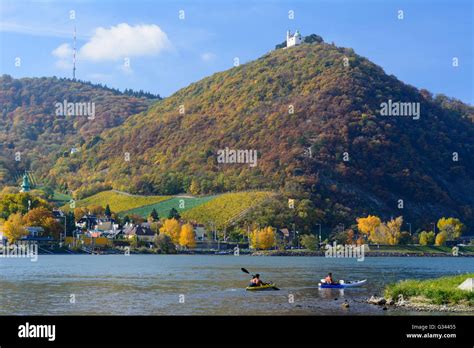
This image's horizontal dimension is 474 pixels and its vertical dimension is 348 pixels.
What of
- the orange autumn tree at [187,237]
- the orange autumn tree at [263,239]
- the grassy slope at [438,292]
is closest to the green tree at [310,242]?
the orange autumn tree at [263,239]

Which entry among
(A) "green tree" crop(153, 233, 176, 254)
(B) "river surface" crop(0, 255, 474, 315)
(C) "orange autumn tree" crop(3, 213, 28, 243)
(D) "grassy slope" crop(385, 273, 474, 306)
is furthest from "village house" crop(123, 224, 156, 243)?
(D) "grassy slope" crop(385, 273, 474, 306)

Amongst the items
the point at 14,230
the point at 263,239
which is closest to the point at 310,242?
the point at 263,239

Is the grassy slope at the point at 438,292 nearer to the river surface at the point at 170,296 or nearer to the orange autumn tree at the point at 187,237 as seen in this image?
the river surface at the point at 170,296

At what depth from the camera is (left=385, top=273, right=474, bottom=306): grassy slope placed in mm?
50281

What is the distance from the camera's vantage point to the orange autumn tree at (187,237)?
624 ft

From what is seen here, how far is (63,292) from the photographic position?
6775cm

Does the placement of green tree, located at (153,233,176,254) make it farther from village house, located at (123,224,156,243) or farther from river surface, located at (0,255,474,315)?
river surface, located at (0,255,474,315)

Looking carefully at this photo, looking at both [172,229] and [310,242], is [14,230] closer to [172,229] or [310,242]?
[172,229]

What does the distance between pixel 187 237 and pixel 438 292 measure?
141213 mm

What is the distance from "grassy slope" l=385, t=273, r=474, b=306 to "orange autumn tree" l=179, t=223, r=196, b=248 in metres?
134

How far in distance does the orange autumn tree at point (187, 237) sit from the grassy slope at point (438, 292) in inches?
5281

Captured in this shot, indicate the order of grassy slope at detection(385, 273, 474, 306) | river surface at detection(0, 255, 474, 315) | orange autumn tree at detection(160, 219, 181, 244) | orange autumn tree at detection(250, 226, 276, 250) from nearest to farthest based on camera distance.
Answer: grassy slope at detection(385, 273, 474, 306) < river surface at detection(0, 255, 474, 315) < orange autumn tree at detection(250, 226, 276, 250) < orange autumn tree at detection(160, 219, 181, 244)

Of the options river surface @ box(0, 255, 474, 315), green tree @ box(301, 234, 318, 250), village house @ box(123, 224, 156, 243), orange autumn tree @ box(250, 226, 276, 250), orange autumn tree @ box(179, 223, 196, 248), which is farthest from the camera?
village house @ box(123, 224, 156, 243)

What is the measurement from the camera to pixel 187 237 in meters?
190
